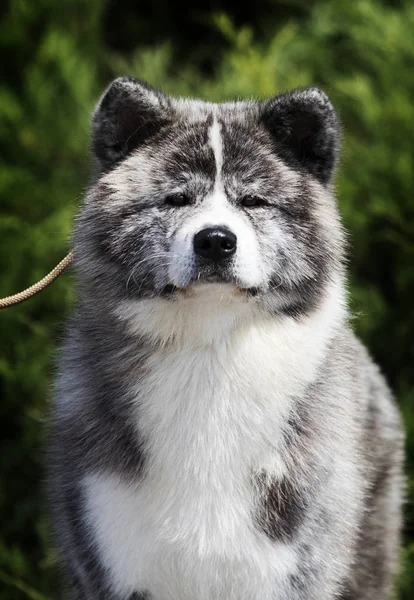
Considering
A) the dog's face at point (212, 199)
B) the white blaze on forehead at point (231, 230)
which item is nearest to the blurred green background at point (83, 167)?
the dog's face at point (212, 199)

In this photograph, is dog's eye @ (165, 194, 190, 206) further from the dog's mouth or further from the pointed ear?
the pointed ear

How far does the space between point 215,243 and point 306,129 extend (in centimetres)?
63

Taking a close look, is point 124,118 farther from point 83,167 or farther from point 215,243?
point 83,167

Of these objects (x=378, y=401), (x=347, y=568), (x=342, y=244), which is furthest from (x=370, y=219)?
(x=347, y=568)

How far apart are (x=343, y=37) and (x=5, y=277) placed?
285 centimetres

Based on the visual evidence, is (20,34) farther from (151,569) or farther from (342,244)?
(151,569)

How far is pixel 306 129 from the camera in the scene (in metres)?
3.01

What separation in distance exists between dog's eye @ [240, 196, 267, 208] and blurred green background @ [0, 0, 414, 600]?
1.98 meters

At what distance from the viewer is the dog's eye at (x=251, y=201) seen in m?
2.84

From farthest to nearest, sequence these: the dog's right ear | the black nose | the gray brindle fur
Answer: the dog's right ear, the gray brindle fur, the black nose

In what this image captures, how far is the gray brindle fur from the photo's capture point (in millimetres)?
2826

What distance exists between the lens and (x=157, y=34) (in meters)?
7.19

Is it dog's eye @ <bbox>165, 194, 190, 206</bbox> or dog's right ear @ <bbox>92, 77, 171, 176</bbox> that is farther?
dog's right ear @ <bbox>92, 77, 171, 176</bbox>

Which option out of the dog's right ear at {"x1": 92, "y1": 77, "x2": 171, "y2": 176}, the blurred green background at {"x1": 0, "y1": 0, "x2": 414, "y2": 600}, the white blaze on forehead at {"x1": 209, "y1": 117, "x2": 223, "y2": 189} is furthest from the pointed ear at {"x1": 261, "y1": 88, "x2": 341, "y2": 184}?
the blurred green background at {"x1": 0, "y1": 0, "x2": 414, "y2": 600}
